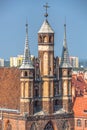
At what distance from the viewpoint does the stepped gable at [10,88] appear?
7638 cm

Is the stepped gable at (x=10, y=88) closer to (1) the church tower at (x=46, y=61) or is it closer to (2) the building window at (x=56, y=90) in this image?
(1) the church tower at (x=46, y=61)

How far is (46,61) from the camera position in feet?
251

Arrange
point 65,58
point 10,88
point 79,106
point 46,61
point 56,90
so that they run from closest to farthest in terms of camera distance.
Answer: point 46,61, point 56,90, point 10,88, point 65,58, point 79,106

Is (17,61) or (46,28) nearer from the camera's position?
(46,28)

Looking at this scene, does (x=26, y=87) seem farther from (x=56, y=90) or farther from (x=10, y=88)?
(x=56, y=90)

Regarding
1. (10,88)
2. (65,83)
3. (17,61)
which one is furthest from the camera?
(17,61)

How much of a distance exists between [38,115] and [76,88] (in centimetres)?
3217

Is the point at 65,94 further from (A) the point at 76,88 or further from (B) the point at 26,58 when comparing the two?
(A) the point at 76,88

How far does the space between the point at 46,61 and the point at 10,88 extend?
5.57 metres

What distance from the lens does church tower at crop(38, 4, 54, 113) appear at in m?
76.1

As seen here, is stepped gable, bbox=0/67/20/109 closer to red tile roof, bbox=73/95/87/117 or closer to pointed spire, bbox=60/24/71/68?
pointed spire, bbox=60/24/71/68

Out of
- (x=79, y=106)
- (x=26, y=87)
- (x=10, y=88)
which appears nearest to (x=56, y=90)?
(x=26, y=87)

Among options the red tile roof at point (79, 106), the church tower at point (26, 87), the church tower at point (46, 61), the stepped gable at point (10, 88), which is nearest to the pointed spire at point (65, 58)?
the church tower at point (46, 61)

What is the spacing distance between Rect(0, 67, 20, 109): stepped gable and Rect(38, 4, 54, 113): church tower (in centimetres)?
303
